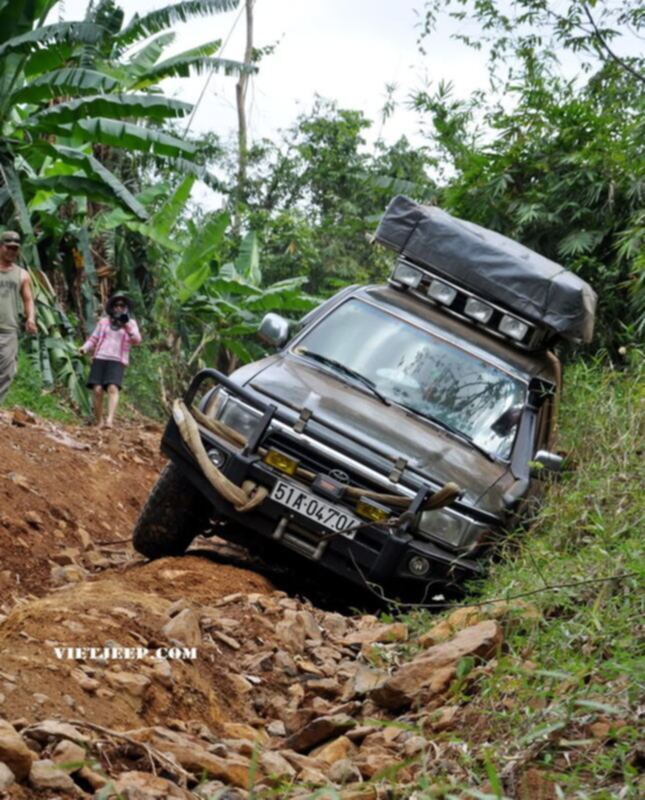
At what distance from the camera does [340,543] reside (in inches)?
264

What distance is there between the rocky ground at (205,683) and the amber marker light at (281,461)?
0.66 metres

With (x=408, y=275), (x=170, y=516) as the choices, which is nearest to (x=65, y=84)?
Answer: (x=408, y=275)

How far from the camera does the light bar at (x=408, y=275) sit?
8.80 metres

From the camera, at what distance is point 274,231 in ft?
88.8

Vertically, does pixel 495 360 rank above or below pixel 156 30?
below

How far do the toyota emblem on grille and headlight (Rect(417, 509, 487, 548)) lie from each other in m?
0.45

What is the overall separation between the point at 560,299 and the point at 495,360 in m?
0.72

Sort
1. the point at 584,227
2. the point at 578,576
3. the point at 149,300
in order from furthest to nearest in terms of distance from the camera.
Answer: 1. the point at 149,300
2. the point at 584,227
3. the point at 578,576

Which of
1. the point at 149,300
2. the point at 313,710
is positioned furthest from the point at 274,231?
the point at 313,710

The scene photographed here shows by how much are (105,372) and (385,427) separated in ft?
22.4

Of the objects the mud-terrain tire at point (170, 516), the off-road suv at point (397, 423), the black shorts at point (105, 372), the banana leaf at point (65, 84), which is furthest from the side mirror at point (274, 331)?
the banana leaf at point (65, 84)

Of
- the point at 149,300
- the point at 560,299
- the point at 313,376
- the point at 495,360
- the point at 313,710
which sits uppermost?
the point at 560,299

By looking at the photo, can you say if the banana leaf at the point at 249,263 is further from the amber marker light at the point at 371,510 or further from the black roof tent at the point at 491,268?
the amber marker light at the point at 371,510

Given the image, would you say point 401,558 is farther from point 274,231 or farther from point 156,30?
point 274,231
